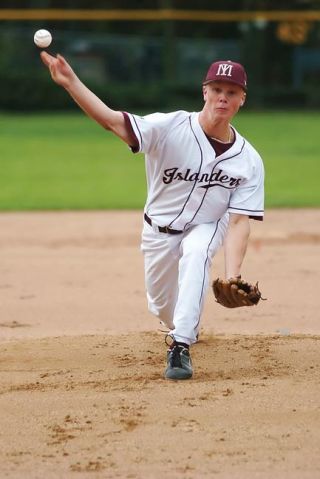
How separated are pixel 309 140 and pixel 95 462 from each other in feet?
55.9

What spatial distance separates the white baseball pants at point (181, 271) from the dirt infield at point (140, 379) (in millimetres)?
267

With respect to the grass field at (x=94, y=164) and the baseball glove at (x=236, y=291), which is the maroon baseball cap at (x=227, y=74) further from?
the grass field at (x=94, y=164)

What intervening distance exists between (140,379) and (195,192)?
3.12 ft

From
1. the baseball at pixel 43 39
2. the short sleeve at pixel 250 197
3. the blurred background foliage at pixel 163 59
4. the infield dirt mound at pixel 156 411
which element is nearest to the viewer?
the infield dirt mound at pixel 156 411

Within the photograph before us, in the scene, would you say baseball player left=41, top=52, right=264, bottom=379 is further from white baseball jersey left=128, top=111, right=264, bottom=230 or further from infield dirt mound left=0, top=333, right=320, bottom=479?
infield dirt mound left=0, top=333, right=320, bottom=479

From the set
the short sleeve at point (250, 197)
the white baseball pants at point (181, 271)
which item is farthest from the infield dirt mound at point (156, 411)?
the short sleeve at point (250, 197)

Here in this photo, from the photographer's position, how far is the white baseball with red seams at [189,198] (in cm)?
525

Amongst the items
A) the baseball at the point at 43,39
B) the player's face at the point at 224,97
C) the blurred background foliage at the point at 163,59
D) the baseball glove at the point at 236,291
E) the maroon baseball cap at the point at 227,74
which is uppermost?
the blurred background foliage at the point at 163,59

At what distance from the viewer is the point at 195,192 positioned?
541 centimetres

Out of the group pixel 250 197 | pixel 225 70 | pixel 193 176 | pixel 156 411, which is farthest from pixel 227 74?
pixel 156 411

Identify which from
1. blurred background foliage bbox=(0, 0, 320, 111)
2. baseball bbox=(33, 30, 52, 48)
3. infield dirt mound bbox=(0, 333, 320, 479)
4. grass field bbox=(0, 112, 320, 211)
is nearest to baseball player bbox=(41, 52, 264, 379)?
infield dirt mound bbox=(0, 333, 320, 479)

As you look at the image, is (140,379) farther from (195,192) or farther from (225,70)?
(225,70)

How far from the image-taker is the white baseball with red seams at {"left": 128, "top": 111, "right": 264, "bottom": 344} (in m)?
5.25

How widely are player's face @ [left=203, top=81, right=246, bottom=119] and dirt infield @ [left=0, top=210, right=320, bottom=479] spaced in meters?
1.27
